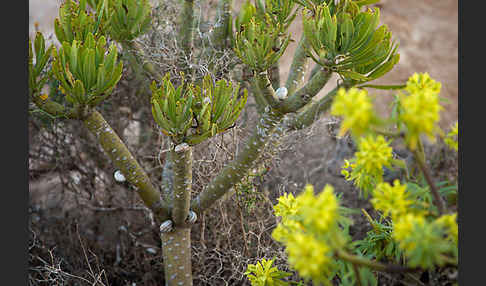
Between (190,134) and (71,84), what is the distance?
473mm

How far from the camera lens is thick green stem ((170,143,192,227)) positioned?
1604 millimetres

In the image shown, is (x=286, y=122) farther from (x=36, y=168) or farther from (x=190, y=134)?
(x=36, y=168)

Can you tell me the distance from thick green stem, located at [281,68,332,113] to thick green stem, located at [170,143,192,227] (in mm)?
476

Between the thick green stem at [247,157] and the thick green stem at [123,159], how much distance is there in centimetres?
26

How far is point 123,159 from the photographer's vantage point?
5.80 ft

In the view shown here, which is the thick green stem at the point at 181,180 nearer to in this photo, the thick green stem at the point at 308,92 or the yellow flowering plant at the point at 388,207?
the thick green stem at the point at 308,92

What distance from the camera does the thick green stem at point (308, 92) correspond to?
1.66 meters

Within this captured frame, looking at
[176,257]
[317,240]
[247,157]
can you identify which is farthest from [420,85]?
[176,257]

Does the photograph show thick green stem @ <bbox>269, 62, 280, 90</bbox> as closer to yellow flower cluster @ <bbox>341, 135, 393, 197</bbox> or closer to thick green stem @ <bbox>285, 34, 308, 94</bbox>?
thick green stem @ <bbox>285, 34, 308, 94</bbox>

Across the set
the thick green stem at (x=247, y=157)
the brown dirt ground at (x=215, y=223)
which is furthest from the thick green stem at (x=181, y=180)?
the brown dirt ground at (x=215, y=223)

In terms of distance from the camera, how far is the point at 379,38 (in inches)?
58.9

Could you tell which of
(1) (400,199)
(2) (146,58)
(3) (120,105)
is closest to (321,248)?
(1) (400,199)

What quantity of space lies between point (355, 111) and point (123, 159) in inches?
46.1

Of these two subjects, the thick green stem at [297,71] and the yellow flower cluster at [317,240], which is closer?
the yellow flower cluster at [317,240]
